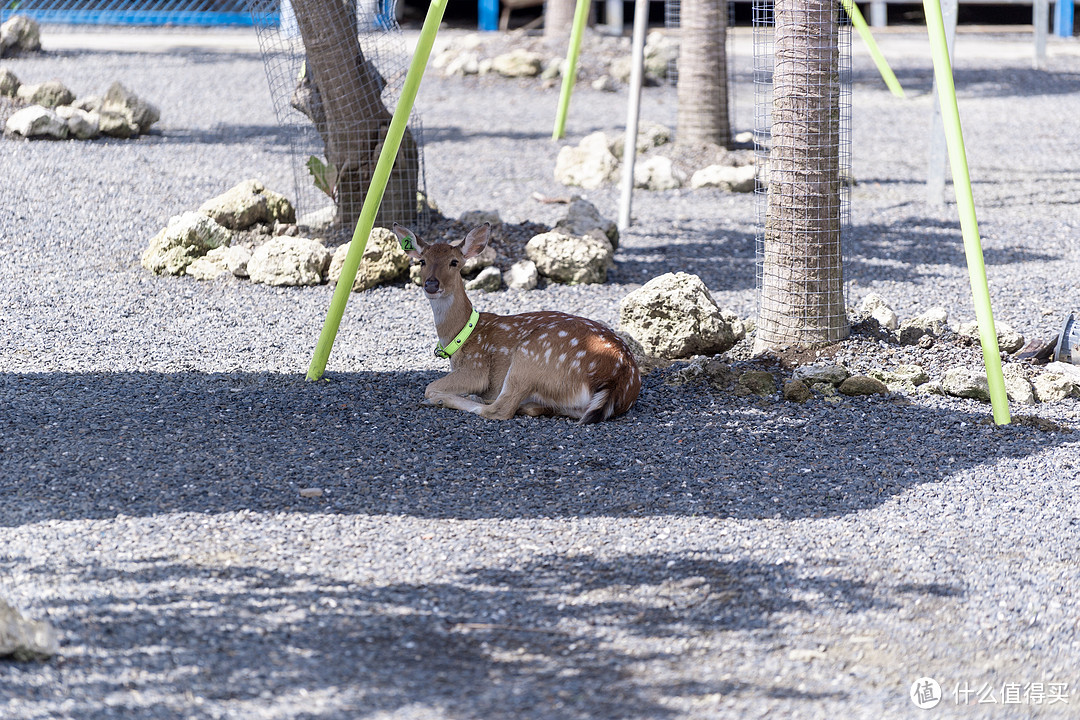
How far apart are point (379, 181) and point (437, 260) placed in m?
0.49

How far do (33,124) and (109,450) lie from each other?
7557mm

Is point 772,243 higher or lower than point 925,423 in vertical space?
higher

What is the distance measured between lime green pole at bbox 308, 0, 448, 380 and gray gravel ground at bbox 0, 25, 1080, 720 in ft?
0.63

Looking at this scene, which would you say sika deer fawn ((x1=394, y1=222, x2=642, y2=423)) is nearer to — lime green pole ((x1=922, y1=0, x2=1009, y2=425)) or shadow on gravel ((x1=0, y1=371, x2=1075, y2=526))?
shadow on gravel ((x1=0, y1=371, x2=1075, y2=526))

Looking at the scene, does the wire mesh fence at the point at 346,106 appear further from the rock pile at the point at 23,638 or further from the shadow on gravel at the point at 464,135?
the rock pile at the point at 23,638

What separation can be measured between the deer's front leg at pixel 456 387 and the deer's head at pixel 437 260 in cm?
39

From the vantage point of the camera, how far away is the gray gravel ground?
3225mm

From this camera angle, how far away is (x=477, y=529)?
4168 millimetres

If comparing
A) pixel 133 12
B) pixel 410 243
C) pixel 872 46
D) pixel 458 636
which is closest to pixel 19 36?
pixel 133 12

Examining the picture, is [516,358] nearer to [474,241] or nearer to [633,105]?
[474,241]

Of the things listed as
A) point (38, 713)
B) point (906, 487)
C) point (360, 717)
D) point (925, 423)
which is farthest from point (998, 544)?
point (38, 713)

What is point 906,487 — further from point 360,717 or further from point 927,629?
point 360,717

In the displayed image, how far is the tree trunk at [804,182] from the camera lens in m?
5.87

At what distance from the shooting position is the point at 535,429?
205 inches
